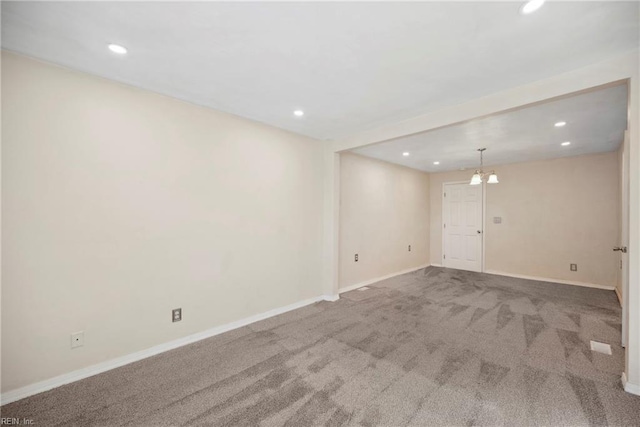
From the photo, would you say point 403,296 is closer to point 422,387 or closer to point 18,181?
point 422,387

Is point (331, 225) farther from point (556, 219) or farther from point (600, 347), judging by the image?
point (556, 219)

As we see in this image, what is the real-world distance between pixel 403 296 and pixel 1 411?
14.4 ft

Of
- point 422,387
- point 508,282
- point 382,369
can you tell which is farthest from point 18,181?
point 508,282

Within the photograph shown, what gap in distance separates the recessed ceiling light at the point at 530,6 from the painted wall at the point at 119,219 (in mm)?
2757

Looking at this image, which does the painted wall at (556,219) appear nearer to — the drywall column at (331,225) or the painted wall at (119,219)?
the drywall column at (331,225)

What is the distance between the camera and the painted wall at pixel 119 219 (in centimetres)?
199

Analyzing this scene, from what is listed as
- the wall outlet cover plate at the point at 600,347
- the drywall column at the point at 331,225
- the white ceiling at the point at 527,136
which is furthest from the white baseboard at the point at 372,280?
the wall outlet cover plate at the point at 600,347

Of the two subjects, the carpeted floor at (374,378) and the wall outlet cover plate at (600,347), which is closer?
the carpeted floor at (374,378)

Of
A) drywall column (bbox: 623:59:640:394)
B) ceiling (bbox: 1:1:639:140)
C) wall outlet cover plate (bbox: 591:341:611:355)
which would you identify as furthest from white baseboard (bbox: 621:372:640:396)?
ceiling (bbox: 1:1:639:140)

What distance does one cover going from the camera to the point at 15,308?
195 centimetres

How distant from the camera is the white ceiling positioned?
2.87 metres

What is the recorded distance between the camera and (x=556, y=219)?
5254 mm

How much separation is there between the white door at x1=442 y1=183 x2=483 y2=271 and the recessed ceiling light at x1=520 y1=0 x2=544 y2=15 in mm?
5344

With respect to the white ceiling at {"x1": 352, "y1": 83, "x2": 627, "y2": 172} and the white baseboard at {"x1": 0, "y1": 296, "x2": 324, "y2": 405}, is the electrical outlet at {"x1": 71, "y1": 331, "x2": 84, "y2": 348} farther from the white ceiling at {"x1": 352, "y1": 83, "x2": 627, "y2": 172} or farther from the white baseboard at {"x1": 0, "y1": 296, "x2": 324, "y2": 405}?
the white ceiling at {"x1": 352, "y1": 83, "x2": 627, "y2": 172}
